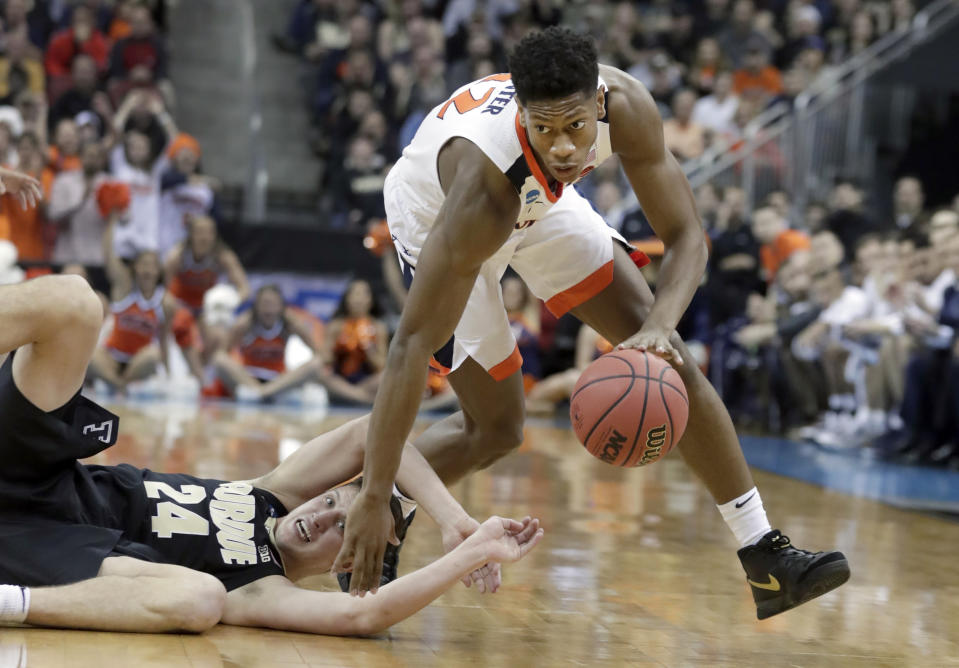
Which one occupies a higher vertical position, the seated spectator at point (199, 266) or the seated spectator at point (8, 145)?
the seated spectator at point (8, 145)

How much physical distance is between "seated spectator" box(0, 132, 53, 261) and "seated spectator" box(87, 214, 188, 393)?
3.01ft

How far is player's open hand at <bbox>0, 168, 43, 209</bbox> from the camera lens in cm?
380

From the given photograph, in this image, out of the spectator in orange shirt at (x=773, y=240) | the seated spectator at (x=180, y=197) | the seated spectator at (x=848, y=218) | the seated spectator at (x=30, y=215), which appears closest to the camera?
the seated spectator at (x=30, y=215)

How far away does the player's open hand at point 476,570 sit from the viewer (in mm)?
3299

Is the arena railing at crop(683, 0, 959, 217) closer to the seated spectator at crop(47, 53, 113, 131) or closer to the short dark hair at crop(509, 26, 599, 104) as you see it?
the seated spectator at crop(47, 53, 113, 131)

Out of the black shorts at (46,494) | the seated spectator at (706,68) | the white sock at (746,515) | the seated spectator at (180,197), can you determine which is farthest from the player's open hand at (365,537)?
the seated spectator at (706,68)

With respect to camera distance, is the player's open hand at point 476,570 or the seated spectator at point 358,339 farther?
the seated spectator at point 358,339

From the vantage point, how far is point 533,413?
11.5 meters

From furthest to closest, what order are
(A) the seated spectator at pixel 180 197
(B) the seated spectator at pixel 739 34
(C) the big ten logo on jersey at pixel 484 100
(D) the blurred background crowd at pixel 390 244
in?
(B) the seated spectator at pixel 739 34 → (A) the seated spectator at pixel 180 197 → (D) the blurred background crowd at pixel 390 244 → (C) the big ten logo on jersey at pixel 484 100

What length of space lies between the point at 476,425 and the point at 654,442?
0.98 meters

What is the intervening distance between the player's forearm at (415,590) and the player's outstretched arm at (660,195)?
2.69 ft

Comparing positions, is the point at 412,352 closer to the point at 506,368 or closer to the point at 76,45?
the point at 506,368

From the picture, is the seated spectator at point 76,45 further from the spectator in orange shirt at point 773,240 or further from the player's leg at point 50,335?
the player's leg at point 50,335

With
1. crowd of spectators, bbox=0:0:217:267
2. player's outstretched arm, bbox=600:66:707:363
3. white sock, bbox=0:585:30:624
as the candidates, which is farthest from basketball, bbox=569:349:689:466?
crowd of spectators, bbox=0:0:217:267
